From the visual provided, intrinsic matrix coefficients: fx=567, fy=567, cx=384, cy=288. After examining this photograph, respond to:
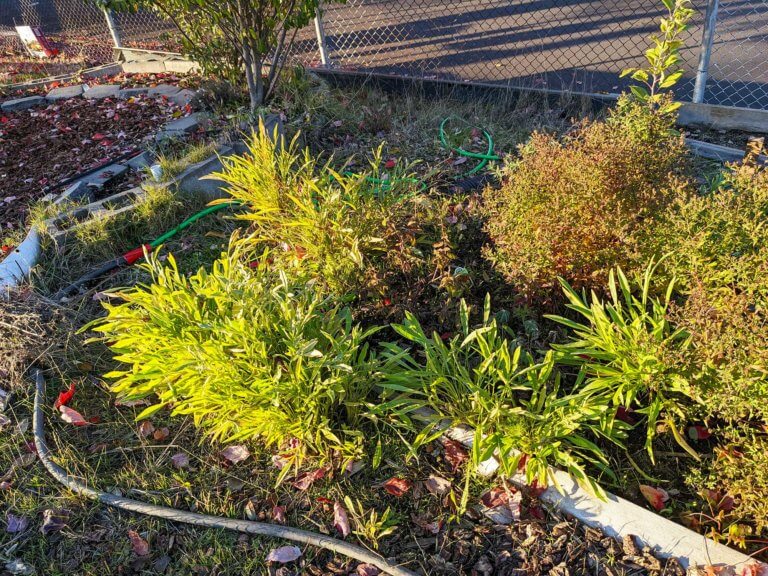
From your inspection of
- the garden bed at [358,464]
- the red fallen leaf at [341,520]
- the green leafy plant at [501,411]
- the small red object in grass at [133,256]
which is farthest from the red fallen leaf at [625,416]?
the small red object in grass at [133,256]

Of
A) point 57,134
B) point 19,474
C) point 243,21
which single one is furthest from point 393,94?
point 19,474

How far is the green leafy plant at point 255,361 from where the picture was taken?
2.14 m

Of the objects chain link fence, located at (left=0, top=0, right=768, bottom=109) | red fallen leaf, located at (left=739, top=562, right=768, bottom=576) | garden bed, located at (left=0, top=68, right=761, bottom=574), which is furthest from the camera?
chain link fence, located at (left=0, top=0, right=768, bottom=109)

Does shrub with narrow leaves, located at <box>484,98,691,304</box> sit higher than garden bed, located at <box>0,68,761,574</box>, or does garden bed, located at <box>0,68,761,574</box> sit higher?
shrub with narrow leaves, located at <box>484,98,691,304</box>

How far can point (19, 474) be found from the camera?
7.97 feet

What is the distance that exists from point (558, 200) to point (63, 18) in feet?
43.0

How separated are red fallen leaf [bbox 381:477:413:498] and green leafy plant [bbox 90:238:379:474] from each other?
18 centimetres

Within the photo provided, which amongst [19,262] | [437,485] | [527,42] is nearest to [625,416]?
[437,485]

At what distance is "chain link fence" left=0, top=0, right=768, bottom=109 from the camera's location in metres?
5.80

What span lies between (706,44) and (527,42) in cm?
333

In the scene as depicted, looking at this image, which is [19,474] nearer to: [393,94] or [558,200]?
[558,200]

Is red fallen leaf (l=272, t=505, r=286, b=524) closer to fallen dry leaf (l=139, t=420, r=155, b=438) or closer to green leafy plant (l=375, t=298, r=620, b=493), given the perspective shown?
green leafy plant (l=375, t=298, r=620, b=493)

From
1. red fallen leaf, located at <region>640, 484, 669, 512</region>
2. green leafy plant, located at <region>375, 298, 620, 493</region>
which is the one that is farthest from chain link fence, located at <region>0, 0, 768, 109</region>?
red fallen leaf, located at <region>640, 484, 669, 512</region>

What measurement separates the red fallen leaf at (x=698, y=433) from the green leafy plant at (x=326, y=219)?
58.3 inches
